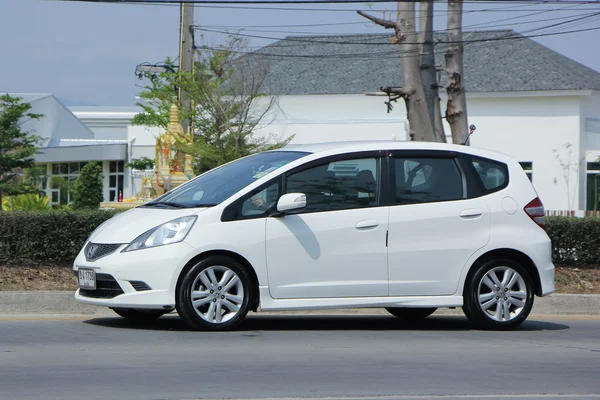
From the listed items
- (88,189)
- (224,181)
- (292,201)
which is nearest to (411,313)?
(292,201)

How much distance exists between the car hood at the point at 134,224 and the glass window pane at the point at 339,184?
1.03 m

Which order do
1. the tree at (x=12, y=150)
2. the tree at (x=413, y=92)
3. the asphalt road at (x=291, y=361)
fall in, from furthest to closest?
the tree at (x=12, y=150) → the tree at (x=413, y=92) → the asphalt road at (x=291, y=361)

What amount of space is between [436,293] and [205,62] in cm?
2557

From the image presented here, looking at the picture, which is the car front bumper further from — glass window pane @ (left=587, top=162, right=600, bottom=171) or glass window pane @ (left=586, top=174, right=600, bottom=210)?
glass window pane @ (left=587, top=162, right=600, bottom=171)

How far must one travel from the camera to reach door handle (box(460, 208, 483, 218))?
32.2 ft

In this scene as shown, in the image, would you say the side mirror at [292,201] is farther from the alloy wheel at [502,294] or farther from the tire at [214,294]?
the alloy wheel at [502,294]

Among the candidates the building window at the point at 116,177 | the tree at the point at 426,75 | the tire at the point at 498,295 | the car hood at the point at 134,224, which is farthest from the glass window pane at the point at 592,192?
the car hood at the point at 134,224

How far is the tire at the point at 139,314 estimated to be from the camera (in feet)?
32.8

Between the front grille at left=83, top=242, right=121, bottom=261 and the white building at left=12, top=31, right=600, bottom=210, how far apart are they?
32.9 m

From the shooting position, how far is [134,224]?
9.12 meters

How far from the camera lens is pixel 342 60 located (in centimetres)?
5156

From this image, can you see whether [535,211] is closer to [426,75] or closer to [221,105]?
[426,75]

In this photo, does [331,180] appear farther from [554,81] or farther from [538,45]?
[538,45]

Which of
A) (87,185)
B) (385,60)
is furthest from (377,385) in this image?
(385,60)
